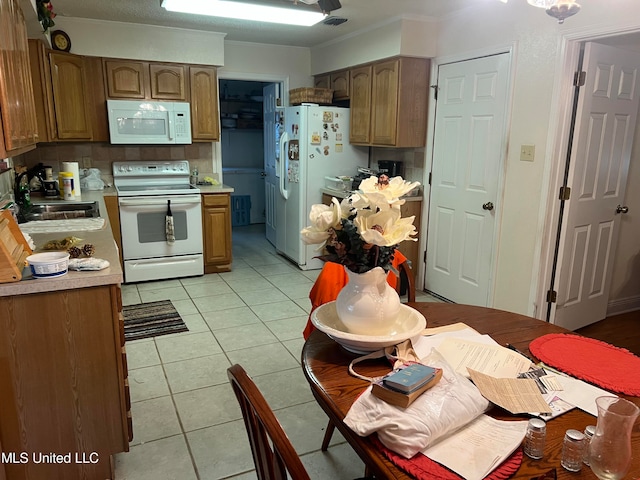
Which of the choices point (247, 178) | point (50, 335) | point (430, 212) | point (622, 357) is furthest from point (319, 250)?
point (247, 178)

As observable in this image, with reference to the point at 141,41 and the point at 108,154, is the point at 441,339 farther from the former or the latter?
the point at 108,154

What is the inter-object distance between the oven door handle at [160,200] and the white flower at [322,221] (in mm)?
3322

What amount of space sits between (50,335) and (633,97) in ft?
12.6

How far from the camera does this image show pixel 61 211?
3598mm

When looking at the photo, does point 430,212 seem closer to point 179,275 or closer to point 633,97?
point 633,97

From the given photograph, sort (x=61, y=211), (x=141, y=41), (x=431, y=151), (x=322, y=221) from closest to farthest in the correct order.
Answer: (x=322, y=221), (x=61, y=211), (x=431, y=151), (x=141, y=41)

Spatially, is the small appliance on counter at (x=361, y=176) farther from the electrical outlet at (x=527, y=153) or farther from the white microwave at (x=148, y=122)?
the white microwave at (x=148, y=122)

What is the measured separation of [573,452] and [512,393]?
0.23 metres

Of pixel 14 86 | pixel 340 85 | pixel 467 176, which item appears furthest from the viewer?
pixel 340 85

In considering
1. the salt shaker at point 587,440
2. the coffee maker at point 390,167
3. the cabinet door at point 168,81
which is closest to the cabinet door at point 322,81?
the coffee maker at point 390,167

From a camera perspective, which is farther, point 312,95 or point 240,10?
point 312,95

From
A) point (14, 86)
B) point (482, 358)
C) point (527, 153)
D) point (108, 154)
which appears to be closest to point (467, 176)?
point (527, 153)

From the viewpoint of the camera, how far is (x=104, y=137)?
4.42m

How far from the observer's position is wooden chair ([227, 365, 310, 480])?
839 millimetres
